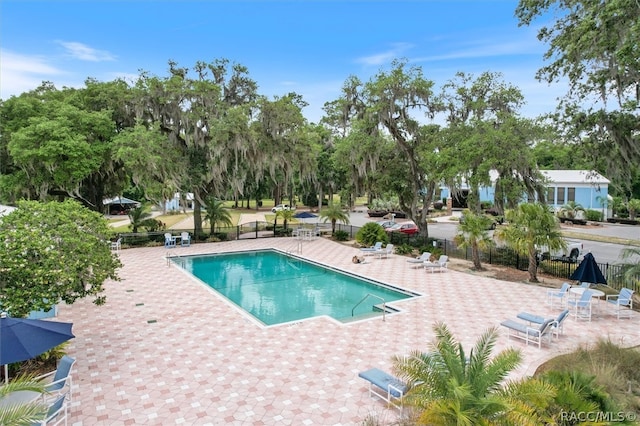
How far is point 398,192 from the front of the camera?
22.8m

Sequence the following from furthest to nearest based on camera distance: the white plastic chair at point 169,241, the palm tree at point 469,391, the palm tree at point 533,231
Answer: the white plastic chair at point 169,241 → the palm tree at point 533,231 → the palm tree at point 469,391

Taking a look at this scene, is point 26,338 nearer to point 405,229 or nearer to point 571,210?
point 405,229

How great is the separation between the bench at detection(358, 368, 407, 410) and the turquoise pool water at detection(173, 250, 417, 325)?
4251 millimetres

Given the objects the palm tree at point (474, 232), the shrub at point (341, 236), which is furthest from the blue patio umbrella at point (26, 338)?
the shrub at point (341, 236)

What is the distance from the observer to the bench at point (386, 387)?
636 cm

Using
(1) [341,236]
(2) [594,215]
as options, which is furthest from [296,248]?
(2) [594,215]

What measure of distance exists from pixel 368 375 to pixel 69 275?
5915 mm

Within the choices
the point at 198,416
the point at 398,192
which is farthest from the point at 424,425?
the point at 398,192

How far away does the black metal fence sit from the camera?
46.6 feet

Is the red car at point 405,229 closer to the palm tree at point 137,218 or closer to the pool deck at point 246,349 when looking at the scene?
the pool deck at point 246,349

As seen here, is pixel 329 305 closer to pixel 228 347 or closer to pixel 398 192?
pixel 228 347

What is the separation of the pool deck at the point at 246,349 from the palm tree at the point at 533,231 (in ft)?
5.08

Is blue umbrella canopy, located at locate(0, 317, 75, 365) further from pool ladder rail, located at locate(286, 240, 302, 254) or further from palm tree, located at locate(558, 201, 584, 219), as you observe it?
palm tree, located at locate(558, 201, 584, 219)

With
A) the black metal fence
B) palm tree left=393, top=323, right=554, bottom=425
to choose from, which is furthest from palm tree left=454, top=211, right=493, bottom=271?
palm tree left=393, top=323, right=554, bottom=425
